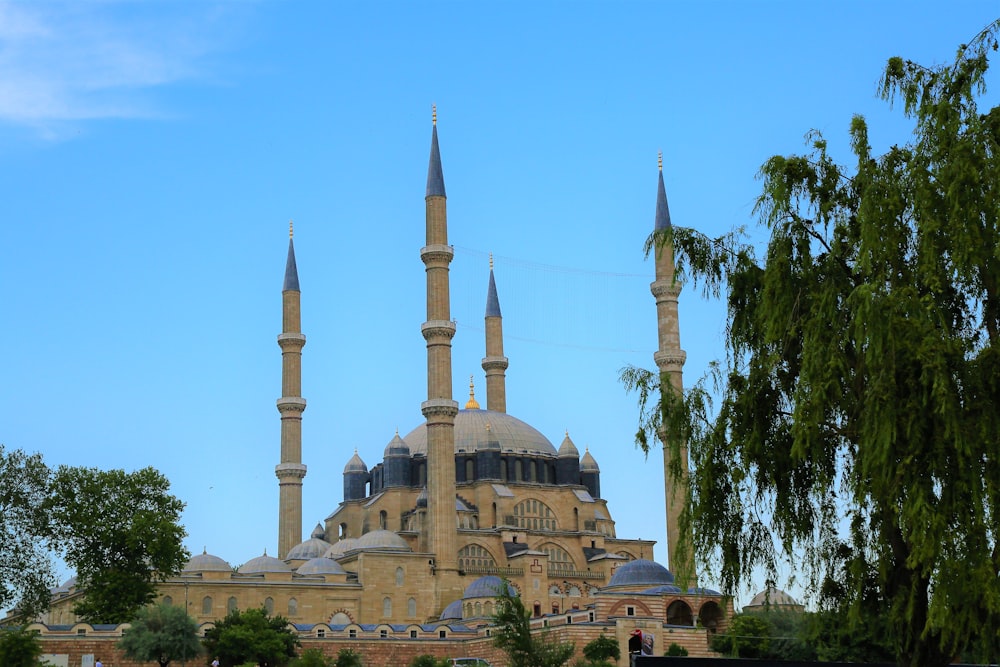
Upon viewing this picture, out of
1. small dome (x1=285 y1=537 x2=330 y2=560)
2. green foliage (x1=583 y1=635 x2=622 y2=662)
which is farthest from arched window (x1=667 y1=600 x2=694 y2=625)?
small dome (x1=285 y1=537 x2=330 y2=560)

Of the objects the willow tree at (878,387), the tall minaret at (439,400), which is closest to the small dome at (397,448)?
the tall minaret at (439,400)

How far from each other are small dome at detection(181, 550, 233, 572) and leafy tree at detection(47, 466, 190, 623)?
8127mm

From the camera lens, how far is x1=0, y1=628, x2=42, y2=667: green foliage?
115 feet

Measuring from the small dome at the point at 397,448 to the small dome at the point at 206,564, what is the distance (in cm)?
1073

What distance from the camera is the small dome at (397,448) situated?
64562 millimetres

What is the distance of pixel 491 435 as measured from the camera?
64062 mm

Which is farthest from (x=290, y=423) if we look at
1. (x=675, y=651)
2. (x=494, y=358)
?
(x=675, y=651)

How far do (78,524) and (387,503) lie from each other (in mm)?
19905

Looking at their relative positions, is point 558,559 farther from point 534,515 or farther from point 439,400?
point 439,400

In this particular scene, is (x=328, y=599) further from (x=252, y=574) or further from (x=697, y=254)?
(x=697, y=254)

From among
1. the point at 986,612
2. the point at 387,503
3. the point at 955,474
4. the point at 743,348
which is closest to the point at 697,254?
the point at 743,348

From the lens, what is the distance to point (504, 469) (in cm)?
6450

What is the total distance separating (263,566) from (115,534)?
10.4 meters

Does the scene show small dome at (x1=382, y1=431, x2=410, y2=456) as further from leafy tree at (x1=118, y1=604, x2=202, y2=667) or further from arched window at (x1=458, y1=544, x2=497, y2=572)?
leafy tree at (x1=118, y1=604, x2=202, y2=667)
